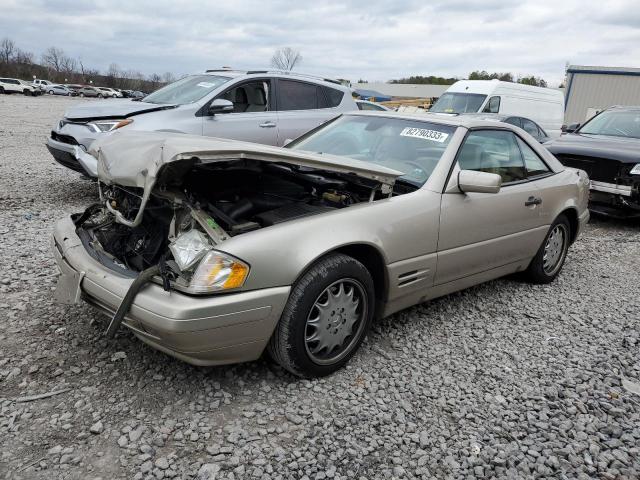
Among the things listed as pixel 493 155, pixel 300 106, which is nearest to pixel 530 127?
pixel 300 106

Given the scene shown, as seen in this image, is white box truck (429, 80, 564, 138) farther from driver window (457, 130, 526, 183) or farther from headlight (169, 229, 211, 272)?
headlight (169, 229, 211, 272)

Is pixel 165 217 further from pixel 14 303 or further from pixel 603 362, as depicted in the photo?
pixel 603 362

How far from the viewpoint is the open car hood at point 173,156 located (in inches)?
96.9

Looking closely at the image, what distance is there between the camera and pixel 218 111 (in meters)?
6.66

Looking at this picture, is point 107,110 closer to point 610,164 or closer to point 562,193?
point 562,193

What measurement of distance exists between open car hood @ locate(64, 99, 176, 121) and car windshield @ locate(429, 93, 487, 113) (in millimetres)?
9571

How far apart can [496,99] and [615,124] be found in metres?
6.21

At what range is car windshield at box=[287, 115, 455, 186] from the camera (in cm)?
358

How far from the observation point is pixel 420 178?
3449mm

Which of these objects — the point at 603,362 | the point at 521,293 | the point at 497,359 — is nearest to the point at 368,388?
the point at 497,359

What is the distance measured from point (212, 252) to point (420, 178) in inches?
64.7

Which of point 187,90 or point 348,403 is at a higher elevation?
point 187,90

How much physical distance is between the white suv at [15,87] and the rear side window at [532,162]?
5466cm

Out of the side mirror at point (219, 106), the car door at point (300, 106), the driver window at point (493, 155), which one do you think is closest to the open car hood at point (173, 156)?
the driver window at point (493, 155)
